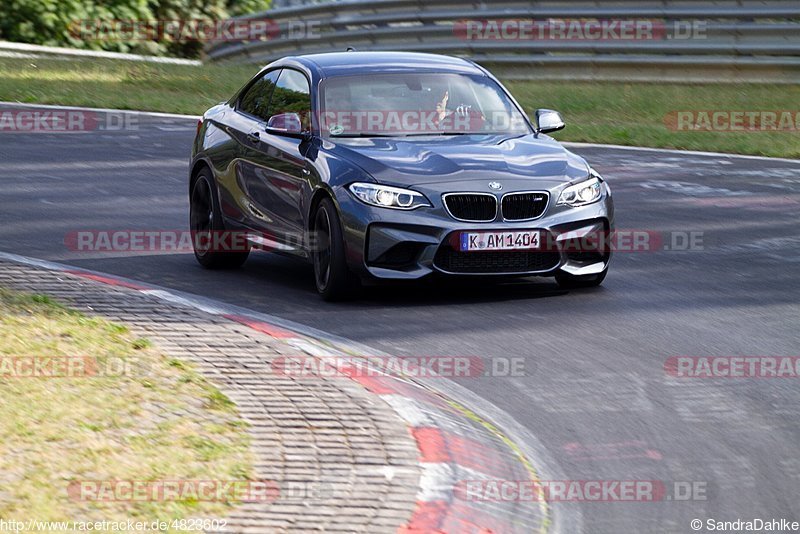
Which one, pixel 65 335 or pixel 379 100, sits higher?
pixel 379 100

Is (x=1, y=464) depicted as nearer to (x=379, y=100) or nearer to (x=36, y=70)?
(x=379, y=100)

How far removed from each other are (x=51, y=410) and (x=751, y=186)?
34.0ft

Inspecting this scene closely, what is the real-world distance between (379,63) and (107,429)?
5300mm

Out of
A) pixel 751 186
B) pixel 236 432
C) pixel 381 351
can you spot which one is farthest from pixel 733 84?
pixel 236 432

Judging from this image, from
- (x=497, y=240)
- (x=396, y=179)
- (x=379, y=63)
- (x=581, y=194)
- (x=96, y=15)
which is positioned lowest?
(x=497, y=240)

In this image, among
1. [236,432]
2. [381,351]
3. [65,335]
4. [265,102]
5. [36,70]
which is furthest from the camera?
[36,70]

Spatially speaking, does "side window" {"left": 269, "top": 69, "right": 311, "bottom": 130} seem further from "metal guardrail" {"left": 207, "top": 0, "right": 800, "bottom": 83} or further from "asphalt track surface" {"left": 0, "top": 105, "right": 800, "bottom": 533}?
"metal guardrail" {"left": 207, "top": 0, "right": 800, "bottom": 83}

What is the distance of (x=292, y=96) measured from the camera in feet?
37.0

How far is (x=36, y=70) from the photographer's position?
90.8ft

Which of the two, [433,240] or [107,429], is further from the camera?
[433,240]
